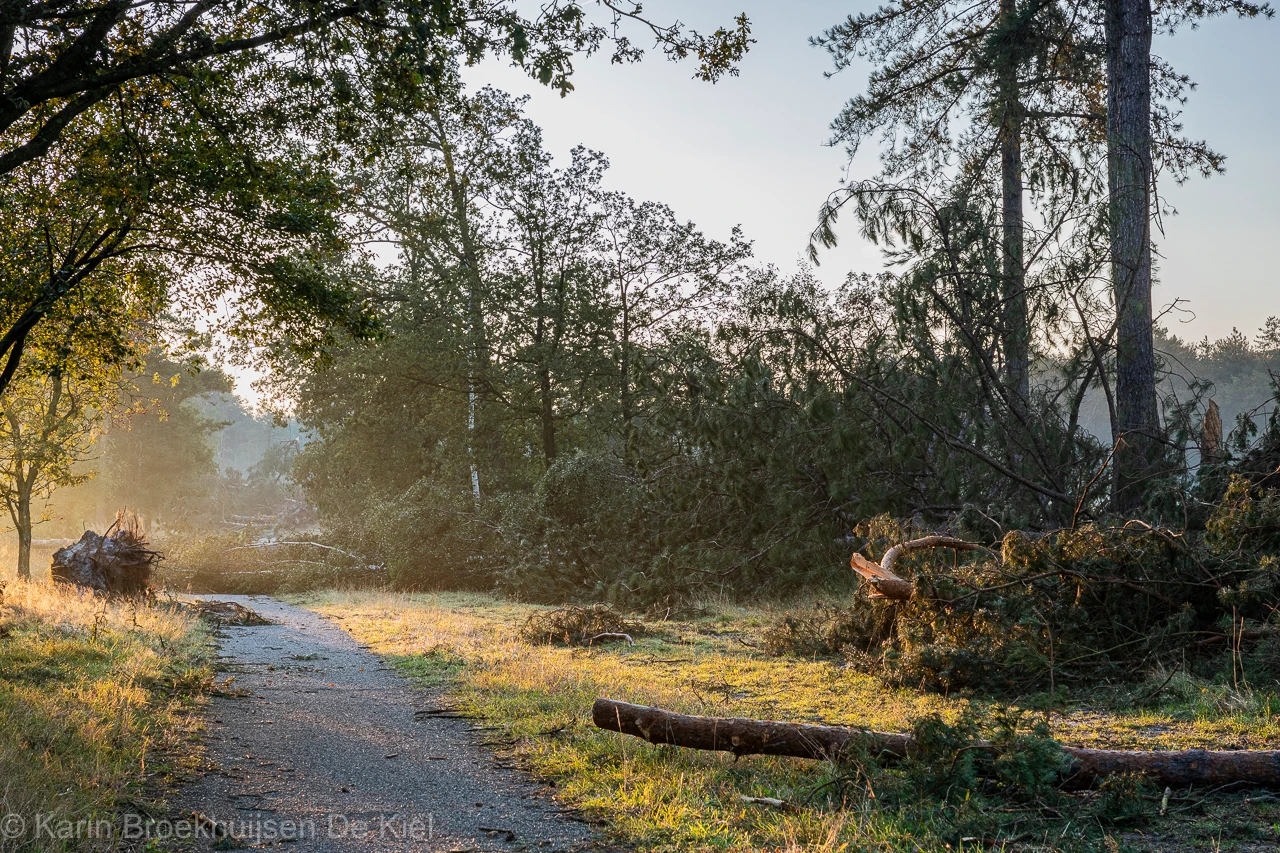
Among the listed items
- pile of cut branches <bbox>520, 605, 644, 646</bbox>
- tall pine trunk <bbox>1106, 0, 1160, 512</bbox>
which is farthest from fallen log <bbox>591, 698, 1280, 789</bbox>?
tall pine trunk <bbox>1106, 0, 1160, 512</bbox>

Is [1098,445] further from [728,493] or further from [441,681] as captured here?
[441,681]

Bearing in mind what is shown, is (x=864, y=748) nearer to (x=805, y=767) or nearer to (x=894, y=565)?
(x=805, y=767)

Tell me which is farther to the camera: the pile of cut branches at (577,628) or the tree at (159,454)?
the tree at (159,454)

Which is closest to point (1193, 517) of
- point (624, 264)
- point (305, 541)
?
point (624, 264)

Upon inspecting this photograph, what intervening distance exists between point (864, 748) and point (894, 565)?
4.64m

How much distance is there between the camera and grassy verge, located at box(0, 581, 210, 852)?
12.5 feet

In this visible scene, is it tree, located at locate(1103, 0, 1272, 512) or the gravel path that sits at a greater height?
tree, located at locate(1103, 0, 1272, 512)

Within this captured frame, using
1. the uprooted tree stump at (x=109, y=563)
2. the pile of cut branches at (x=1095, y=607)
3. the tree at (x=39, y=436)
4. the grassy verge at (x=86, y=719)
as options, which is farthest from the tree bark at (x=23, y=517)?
the pile of cut branches at (x=1095, y=607)

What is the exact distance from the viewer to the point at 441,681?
852 cm

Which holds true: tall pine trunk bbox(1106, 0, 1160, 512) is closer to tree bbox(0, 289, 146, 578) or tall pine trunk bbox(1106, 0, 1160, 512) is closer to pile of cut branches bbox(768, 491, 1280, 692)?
pile of cut branches bbox(768, 491, 1280, 692)

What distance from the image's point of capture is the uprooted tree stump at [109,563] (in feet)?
47.3

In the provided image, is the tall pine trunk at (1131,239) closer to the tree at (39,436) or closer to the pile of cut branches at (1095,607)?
the pile of cut branches at (1095,607)

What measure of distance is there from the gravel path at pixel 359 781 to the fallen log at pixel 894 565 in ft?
13.3

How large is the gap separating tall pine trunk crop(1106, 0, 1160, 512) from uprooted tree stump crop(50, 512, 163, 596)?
15034 mm
